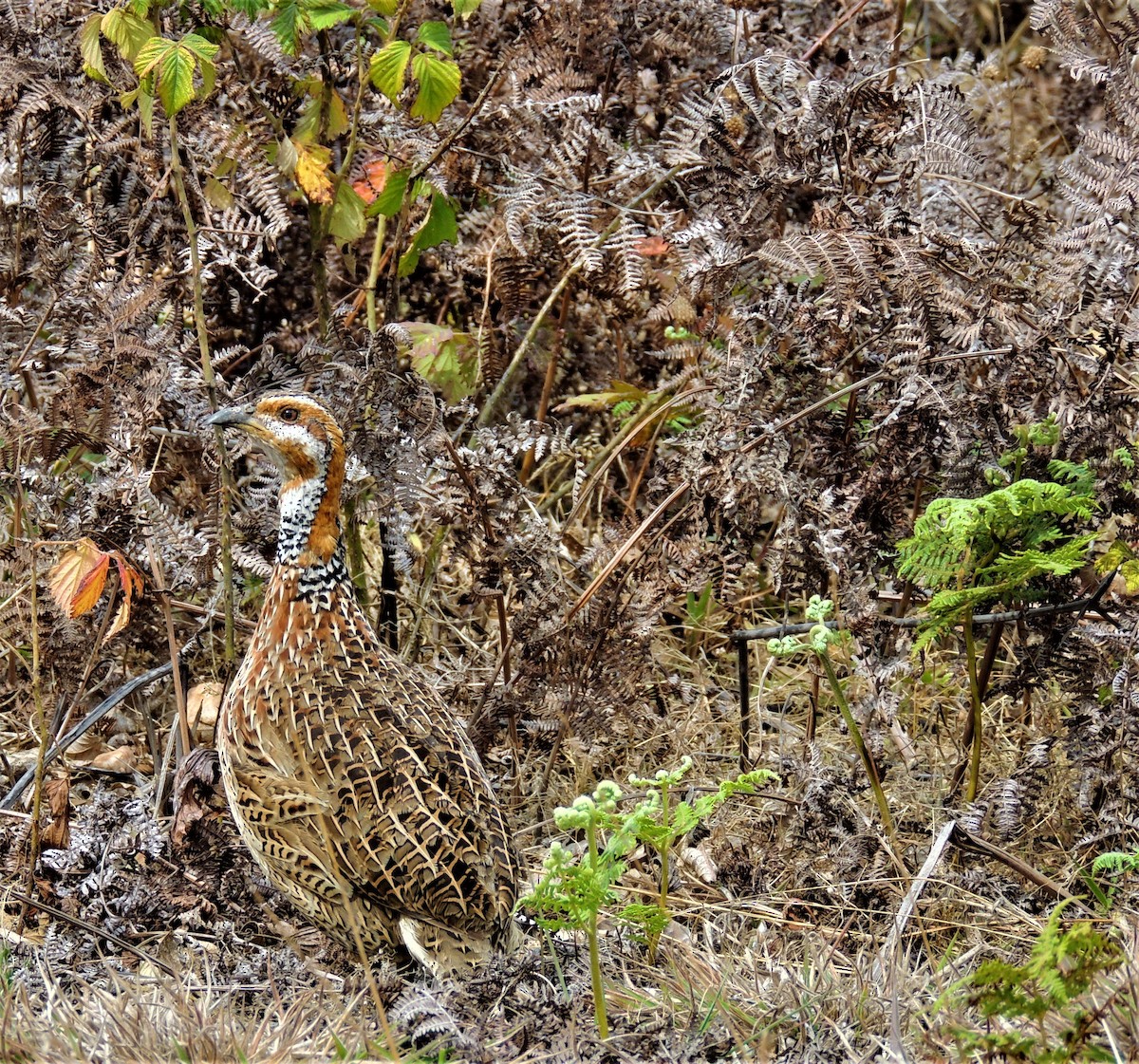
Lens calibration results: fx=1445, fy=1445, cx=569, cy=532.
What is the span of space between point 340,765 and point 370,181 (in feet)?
7.12

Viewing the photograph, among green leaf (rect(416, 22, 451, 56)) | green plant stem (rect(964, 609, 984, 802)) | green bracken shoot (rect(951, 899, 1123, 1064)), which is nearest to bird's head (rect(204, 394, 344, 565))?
green leaf (rect(416, 22, 451, 56))

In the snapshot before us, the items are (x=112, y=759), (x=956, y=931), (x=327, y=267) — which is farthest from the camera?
(x=327, y=267)

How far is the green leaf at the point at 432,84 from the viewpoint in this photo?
444cm

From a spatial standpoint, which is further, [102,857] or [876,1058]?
[102,857]

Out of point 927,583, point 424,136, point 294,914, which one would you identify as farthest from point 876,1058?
point 424,136

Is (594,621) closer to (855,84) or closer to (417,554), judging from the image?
(417,554)

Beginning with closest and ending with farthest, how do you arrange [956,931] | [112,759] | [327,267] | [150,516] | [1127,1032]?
1. [1127,1032]
2. [956,931]
3. [150,516]
4. [112,759]
5. [327,267]

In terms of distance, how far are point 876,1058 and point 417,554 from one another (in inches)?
118

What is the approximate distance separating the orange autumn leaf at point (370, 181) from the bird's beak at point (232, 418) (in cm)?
101

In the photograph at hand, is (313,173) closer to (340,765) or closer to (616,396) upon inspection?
(616,396)

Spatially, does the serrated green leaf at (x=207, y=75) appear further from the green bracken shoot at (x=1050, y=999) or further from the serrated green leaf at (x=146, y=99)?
the green bracken shoot at (x=1050, y=999)

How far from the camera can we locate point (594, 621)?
5.07m

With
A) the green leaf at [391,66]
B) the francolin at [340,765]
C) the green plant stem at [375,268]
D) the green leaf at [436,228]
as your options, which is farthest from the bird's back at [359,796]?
the green leaf at [391,66]

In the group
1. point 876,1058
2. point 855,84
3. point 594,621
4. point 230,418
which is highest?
point 855,84
